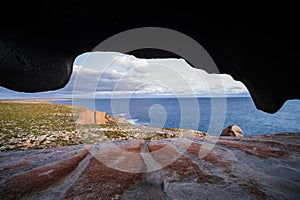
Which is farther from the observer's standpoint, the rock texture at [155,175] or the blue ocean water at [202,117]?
the blue ocean water at [202,117]

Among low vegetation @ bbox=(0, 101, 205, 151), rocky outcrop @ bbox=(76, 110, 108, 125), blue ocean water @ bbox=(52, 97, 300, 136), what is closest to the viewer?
blue ocean water @ bbox=(52, 97, 300, 136)

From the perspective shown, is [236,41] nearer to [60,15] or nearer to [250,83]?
[250,83]

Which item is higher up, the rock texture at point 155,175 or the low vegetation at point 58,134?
the rock texture at point 155,175

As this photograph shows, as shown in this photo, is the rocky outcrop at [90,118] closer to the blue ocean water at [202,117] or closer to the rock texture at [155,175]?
the blue ocean water at [202,117]

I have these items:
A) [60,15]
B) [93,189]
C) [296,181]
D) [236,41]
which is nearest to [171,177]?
[93,189]

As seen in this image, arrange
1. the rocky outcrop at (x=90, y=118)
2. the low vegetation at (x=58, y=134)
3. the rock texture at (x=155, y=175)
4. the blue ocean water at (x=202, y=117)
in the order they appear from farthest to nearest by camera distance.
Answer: the rocky outcrop at (x=90, y=118) < the low vegetation at (x=58, y=134) < the blue ocean water at (x=202, y=117) < the rock texture at (x=155, y=175)

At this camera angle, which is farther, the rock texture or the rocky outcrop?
the rocky outcrop

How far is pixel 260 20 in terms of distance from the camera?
144 centimetres

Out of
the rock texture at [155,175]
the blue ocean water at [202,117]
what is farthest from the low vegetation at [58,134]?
the rock texture at [155,175]

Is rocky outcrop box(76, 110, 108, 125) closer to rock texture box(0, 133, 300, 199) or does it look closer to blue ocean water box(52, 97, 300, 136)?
blue ocean water box(52, 97, 300, 136)

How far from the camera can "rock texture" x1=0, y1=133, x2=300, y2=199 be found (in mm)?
1234

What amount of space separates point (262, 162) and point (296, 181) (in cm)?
42

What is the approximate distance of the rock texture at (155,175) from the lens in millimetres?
1234

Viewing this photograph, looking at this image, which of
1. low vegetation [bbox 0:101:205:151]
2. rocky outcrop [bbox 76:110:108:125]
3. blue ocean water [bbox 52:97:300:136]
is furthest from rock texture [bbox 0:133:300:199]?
rocky outcrop [bbox 76:110:108:125]
